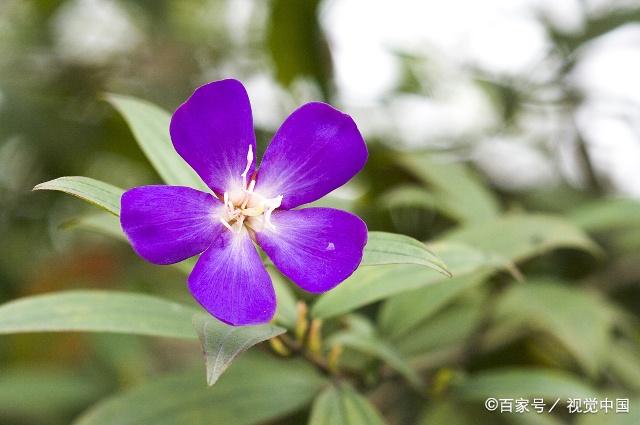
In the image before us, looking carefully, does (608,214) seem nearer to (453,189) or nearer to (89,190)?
(453,189)

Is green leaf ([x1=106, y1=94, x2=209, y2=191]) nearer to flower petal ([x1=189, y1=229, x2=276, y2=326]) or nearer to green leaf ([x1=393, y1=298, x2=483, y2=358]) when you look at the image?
flower petal ([x1=189, y1=229, x2=276, y2=326])

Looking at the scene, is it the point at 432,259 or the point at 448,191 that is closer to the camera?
the point at 432,259

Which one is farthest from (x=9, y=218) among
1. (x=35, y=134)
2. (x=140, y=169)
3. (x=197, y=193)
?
(x=197, y=193)

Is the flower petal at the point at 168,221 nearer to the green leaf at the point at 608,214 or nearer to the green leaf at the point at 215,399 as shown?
the green leaf at the point at 215,399

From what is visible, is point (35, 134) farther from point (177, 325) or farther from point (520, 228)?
point (520, 228)

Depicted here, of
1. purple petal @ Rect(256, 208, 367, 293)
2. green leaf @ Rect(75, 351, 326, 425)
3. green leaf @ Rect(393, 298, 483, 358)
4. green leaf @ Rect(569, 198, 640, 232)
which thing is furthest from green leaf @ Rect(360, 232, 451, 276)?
green leaf @ Rect(569, 198, 640, 232)

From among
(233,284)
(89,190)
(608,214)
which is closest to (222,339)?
(233,284)
